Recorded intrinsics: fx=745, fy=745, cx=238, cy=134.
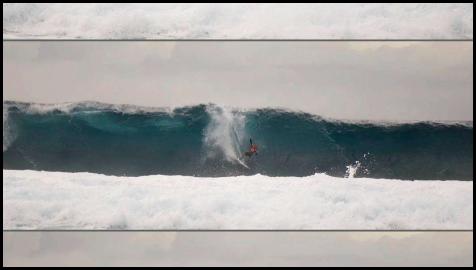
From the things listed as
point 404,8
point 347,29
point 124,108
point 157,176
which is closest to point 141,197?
point 157,176

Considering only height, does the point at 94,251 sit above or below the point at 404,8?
below

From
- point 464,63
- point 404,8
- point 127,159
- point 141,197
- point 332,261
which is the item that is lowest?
point 332,261

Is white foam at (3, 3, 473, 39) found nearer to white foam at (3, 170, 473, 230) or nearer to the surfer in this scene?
the surfer

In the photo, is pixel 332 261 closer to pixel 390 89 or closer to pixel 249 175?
pixel 249 175

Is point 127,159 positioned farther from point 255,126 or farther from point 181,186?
point 255,126

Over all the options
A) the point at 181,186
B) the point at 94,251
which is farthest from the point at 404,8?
the point at 94,251
